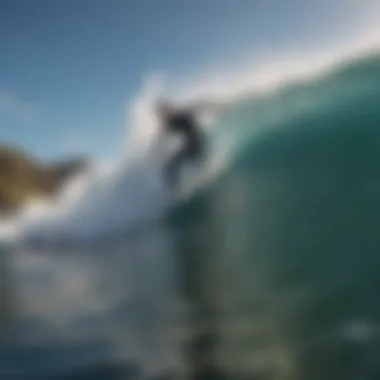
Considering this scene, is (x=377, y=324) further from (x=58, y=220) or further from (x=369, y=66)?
(x=58, y=220)

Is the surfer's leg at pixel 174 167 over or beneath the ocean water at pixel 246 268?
over

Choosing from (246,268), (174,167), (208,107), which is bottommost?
(246,268)

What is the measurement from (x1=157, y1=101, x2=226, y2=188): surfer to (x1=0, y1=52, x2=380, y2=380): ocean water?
0.24 feet

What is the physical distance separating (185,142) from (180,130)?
0.13ft

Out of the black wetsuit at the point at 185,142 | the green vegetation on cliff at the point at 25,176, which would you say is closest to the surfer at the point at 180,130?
the black wetsuit at the point at 185,142

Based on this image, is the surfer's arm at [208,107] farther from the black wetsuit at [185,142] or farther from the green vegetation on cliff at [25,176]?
the green vegetation on cliff at [25,176]

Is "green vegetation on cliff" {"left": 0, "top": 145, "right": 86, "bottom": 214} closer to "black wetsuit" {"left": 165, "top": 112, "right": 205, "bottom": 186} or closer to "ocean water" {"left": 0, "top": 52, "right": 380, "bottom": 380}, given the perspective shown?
"ocean water" {"left": 0, "top": 52, "right": 380, "bottom": 380}

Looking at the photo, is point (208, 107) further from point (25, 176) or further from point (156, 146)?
point (25, 176)

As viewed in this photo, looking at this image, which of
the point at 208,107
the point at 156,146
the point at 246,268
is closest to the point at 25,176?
the point at 156,146

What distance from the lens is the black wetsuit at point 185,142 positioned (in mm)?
Result: 2449

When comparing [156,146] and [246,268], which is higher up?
[156,146]

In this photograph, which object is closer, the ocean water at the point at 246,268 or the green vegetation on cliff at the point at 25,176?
the ocean water at the point at 246,268

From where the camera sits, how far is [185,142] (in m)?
2.45

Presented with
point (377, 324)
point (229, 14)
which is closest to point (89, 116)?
point (229, 14)
